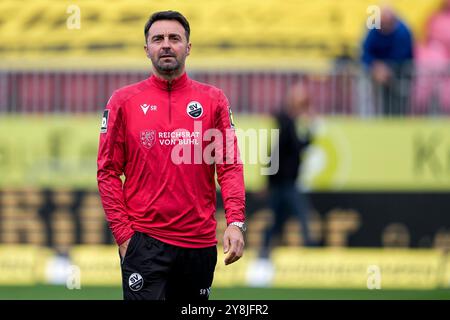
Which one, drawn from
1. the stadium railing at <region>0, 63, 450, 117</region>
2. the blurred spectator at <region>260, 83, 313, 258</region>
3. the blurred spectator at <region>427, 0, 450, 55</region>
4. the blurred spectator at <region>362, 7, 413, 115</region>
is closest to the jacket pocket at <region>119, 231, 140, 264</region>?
the blurred spectator at <region>260, 83, 313, 258</region>

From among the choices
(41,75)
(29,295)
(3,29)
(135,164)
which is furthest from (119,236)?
(3,29)

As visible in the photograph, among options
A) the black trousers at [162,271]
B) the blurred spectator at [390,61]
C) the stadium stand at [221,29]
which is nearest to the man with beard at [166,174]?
the black trousers at [162,271]

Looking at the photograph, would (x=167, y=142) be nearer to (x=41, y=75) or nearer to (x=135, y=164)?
(x=135, y=164)

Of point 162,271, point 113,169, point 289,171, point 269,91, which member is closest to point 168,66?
point 113,169

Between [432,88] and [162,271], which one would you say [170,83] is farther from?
[432,88]

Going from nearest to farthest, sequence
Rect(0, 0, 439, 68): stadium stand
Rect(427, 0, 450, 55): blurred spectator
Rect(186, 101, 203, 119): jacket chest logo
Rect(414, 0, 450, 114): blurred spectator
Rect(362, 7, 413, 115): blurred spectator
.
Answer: Rect(186, 101, 203, 119): jacket chest logo → Rect(362, 7, 413, 115): blurred spectator → Rect(414, 0, 450, 114): blurred spectator → Rect(0, 0, 439, 68): stadium stand → Rect(427, 0, 450, 55): blurred spectator

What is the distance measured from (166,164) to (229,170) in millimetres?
386

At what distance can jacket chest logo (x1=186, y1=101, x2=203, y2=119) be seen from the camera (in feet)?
23.4

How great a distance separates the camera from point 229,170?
7152 mm

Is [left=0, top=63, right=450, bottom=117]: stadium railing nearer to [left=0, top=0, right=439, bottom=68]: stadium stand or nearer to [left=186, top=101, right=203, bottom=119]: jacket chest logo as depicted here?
[left=0, top=0, right=439, bottom=68]: stadium stand

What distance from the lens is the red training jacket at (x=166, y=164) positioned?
7.09 meters

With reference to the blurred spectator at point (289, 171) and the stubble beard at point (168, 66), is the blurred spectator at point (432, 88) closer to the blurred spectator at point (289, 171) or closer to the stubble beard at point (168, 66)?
the blurred spectator at point (289, 171)
